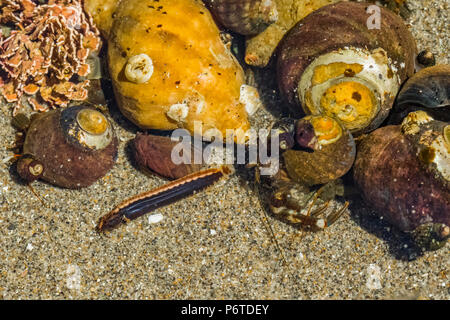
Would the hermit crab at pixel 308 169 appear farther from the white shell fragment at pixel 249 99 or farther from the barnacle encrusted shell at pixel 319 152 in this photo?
the white shell fragment at pixel 249 99

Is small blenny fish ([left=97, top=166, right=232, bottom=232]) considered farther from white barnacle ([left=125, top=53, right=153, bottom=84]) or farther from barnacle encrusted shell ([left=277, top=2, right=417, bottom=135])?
barnacle encrusted shell ([left=277, top=2, right=417, bottom=135])

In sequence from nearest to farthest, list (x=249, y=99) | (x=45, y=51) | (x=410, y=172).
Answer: (x=410, y=172) → (x=249, y=99) → (x=45, y=51)

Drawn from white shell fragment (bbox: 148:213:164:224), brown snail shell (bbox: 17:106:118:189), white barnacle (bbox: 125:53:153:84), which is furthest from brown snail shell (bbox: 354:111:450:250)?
brown snail shell (bbox: 17:106:118:189)

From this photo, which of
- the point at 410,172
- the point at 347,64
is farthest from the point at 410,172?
the point at 347,64

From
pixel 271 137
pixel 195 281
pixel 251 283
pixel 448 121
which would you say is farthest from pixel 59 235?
pixel 448 121

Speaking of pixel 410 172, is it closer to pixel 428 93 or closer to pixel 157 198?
pixel 428 93

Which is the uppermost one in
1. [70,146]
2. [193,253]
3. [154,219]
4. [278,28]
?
[278,28]

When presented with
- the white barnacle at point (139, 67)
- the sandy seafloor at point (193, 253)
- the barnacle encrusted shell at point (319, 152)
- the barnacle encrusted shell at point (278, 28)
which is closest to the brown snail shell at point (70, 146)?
the sandy seafloor at point (193, 253)
